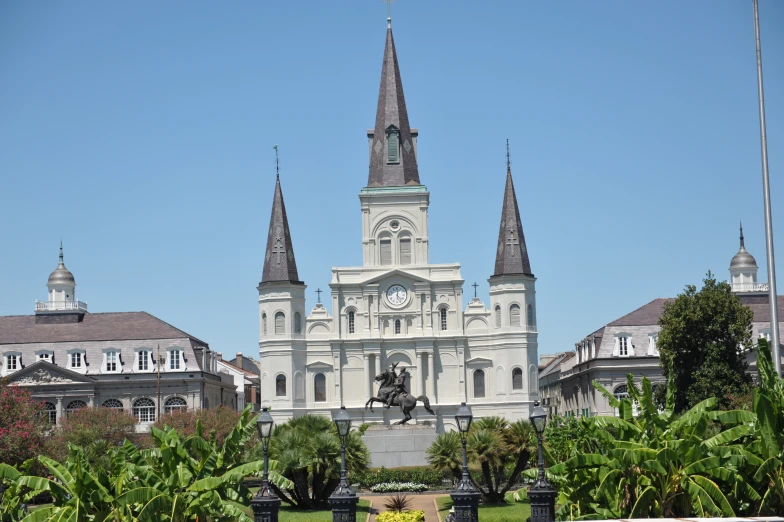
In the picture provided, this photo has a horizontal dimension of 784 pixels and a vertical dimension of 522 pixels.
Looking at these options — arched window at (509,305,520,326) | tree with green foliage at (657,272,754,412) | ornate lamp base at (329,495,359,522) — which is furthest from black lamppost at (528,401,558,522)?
arched window at (509,305,520,326)

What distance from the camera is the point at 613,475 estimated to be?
1233 inches

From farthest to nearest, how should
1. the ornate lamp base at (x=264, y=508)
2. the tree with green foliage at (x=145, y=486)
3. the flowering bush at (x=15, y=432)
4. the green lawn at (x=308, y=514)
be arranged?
the flowering bush at (x=15, y=432)
the green lawn at (x=308, y=514)
the ornate lamp base at (x=264, y=508)
the tree with green foliage at (x=145, y=486)

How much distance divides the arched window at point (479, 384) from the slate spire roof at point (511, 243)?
826 cm

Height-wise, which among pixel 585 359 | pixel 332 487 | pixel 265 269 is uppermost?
pixel 265 269

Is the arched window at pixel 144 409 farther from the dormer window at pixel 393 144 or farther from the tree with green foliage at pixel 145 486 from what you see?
the tree with green foliage at pixel 145 486

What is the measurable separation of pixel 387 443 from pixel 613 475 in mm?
44791

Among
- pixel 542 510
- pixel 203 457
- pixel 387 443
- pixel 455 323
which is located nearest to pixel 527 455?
pixel 542 510

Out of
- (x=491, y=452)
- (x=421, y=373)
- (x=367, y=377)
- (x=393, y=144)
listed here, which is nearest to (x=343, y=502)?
(x=491, y=452)

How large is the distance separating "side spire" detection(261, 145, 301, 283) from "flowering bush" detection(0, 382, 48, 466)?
4066 cm

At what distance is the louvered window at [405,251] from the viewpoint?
104 meters

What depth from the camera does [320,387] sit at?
334 feet

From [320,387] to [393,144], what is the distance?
22.0m

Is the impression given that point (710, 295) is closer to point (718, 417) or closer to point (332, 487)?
point (332, 487)

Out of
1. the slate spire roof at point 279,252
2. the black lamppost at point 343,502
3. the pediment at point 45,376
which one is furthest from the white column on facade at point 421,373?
the black lamppost at point 343,502
